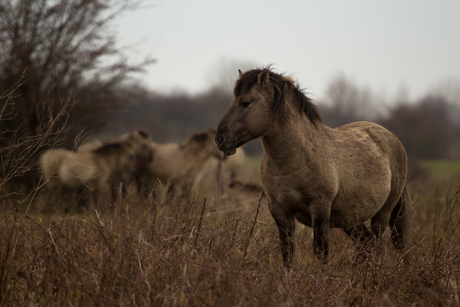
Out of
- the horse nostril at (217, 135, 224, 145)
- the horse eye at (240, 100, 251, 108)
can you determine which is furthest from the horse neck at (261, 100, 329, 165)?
the horse nostril at (217, 135, 224, 145)

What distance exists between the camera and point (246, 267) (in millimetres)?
3203

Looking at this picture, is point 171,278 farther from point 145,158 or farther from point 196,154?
point 145,158

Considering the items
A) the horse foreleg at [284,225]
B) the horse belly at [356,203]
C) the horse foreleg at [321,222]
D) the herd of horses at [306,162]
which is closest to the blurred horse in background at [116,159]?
the herd of horses at [306,162]

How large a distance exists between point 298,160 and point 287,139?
23 cm

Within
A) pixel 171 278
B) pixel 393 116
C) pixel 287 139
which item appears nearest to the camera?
pixel 171 278

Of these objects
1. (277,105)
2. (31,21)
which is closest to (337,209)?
(277,105)

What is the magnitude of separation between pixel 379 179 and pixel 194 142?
6.68 m

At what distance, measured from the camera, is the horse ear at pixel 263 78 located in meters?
3.82

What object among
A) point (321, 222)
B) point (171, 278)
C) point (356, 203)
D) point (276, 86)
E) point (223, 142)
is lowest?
point (171, 278)

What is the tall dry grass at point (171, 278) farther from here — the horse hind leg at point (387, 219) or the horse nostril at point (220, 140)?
A: the horse hind leg at point (387, 219)

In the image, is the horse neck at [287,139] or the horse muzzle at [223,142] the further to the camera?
the horse neck at [287,139]

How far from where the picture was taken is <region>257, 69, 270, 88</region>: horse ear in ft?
12.5

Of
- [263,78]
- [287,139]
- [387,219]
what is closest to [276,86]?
[263,78]

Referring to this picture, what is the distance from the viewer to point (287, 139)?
3941 millimetres
